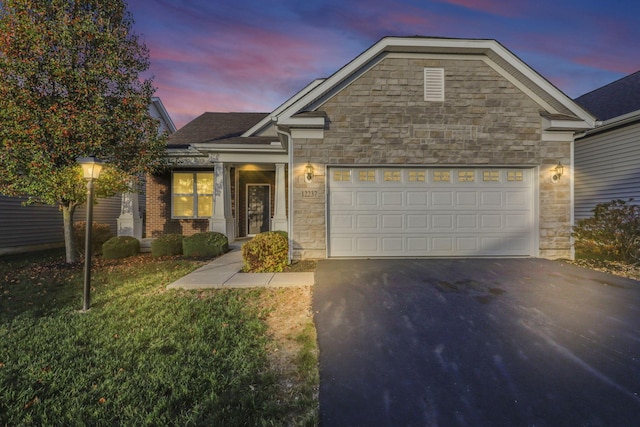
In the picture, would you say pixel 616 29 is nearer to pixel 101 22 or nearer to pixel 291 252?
pixel 291 252

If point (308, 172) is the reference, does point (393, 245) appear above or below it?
below

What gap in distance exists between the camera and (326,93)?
279 inches

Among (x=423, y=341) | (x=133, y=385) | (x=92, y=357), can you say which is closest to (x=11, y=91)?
(x=92, y=357)

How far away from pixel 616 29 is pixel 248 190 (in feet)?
56.7

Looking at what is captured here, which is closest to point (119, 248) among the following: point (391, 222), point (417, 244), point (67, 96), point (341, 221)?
point (67, 96)

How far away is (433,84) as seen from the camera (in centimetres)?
721

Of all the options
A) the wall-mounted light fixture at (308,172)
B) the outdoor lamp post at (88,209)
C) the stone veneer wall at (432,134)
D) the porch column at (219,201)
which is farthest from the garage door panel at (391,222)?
the outdoor lamp post at (88,209)

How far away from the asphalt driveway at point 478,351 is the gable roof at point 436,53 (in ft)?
13.8

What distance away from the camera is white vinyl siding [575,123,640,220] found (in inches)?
347

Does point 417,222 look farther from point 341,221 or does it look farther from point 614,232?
point 614,232

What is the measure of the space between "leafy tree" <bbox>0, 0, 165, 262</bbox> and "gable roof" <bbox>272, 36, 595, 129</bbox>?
4397mm

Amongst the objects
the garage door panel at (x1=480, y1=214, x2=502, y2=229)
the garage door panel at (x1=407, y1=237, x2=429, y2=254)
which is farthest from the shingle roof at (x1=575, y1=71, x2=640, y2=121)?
the garage door panel at (x1=407, y1=237, x2=429, y2=254)

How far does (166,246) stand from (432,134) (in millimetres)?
8608

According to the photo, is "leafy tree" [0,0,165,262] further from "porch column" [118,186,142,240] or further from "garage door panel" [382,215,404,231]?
"garage door panel" [382,215,404,231]
